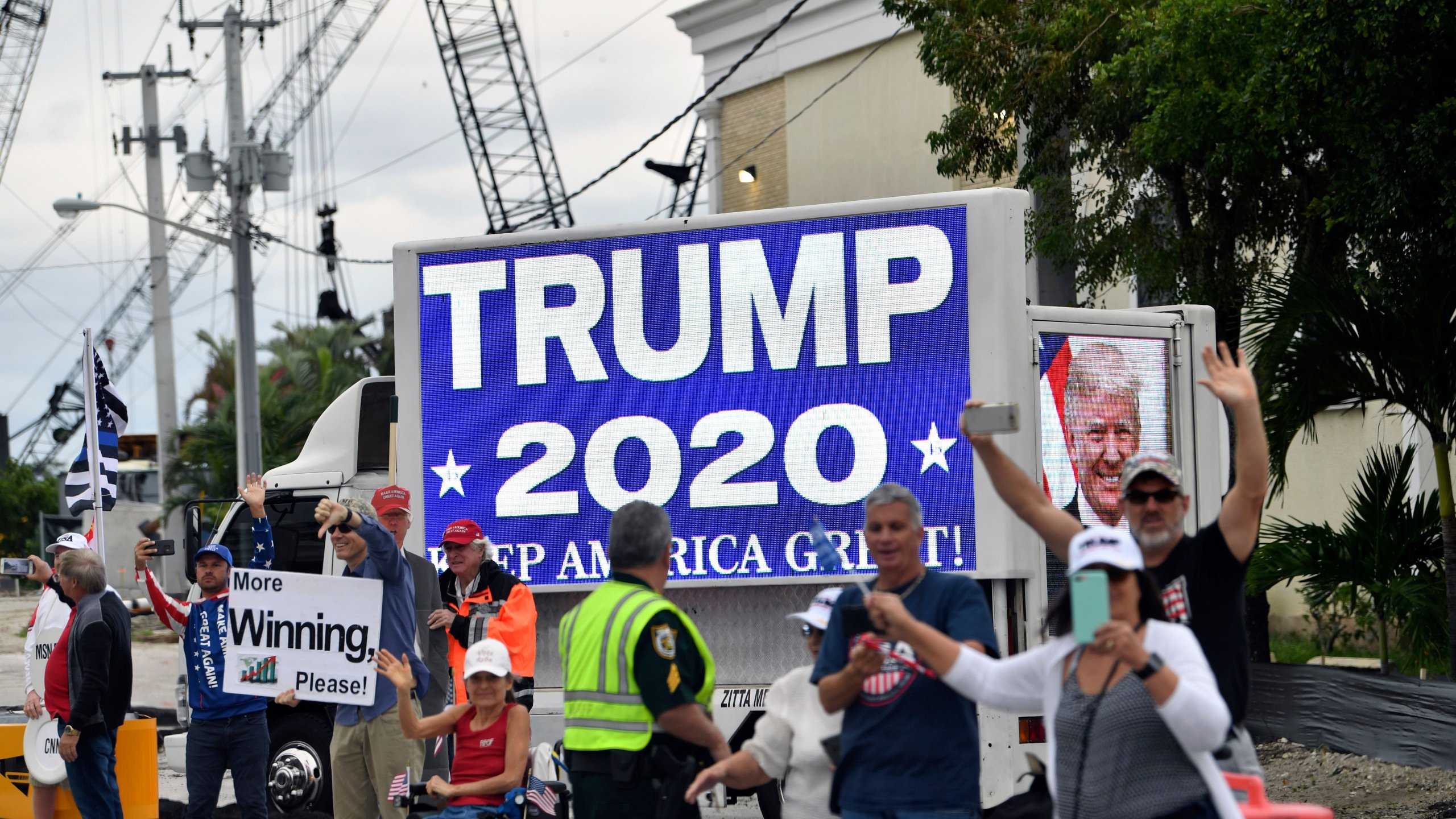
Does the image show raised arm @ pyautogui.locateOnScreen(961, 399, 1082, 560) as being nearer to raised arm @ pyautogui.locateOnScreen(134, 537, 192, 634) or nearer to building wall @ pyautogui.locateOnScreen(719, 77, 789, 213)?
raised arm @ pyautogui.locateOnScreen(134, 537, 192, 634)

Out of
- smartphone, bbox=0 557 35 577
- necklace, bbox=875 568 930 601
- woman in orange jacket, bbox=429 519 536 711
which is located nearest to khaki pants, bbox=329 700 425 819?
woman in orange jacket, bbox=429 519 536 711

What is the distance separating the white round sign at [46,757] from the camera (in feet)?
30.9

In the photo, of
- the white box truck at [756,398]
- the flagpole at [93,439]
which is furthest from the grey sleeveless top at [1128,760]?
the flagpole at [93,439]

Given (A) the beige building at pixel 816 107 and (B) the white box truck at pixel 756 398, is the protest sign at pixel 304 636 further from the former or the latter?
(A) the beige building at pixel 816 107

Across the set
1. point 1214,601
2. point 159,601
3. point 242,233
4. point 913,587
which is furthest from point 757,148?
point 1214,601

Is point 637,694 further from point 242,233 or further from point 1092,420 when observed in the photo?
point 242,233

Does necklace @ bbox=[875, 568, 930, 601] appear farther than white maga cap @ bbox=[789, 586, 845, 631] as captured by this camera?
No

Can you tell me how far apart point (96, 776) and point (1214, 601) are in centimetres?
660

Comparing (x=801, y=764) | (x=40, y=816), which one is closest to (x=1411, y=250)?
(x=801, y=764)

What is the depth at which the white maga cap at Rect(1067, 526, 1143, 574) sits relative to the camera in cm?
393

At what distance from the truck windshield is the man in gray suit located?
224 centimetres

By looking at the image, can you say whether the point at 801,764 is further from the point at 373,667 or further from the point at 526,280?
the point at 526,280

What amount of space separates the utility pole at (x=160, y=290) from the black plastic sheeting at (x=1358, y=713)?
25.0 meters

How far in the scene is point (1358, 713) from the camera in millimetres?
11211
